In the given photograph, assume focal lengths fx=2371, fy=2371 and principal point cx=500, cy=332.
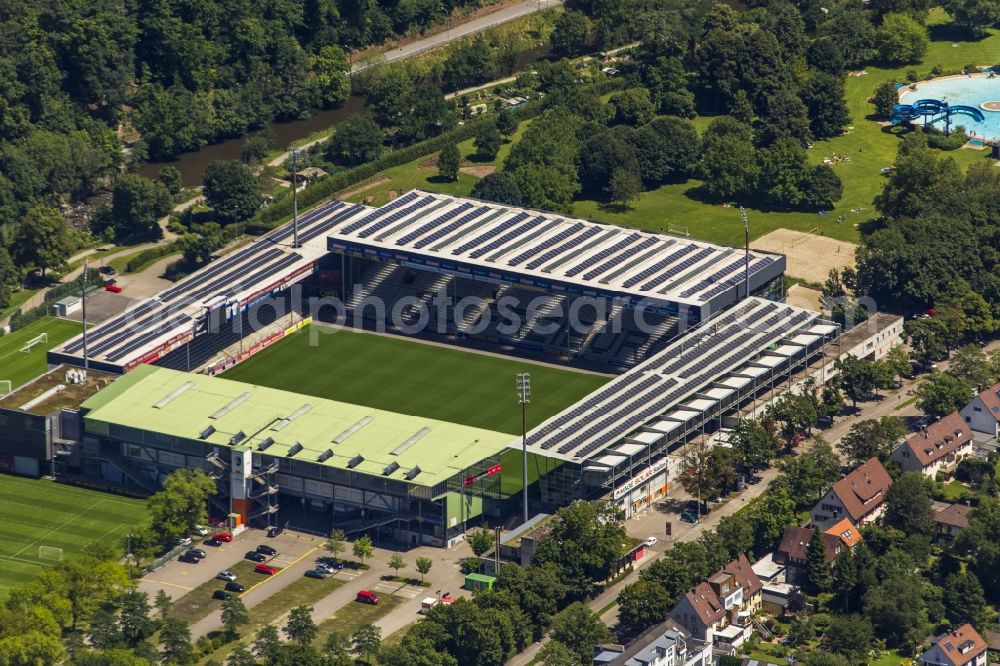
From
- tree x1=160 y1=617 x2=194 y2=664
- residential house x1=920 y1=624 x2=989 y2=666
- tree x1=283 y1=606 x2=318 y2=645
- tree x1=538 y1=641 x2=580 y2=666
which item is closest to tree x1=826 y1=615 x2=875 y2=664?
residential house x1=920 y1=624 x2=989 y2=666

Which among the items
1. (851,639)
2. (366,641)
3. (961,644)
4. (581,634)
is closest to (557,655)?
(581,634)

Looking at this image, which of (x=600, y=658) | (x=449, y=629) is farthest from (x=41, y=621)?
(x=600, y=658)

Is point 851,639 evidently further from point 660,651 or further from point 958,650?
point 660,651

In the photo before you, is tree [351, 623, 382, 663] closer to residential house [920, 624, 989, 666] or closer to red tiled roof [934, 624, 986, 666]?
residential house [920, 624, 989, 666]

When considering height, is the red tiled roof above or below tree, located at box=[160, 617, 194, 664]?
above

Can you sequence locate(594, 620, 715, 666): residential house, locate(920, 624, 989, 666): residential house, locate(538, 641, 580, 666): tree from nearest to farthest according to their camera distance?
1. locate(538, 641, 580, 666): tree
2. locate(594, 620, 715, 666): residential house
3. locate(920, 624, 989, 666): residential house

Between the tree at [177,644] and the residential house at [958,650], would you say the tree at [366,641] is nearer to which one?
the tree at [177,644]

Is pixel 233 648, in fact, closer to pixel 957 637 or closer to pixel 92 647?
pixel 92 647

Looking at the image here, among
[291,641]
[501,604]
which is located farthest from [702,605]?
[291,641]
